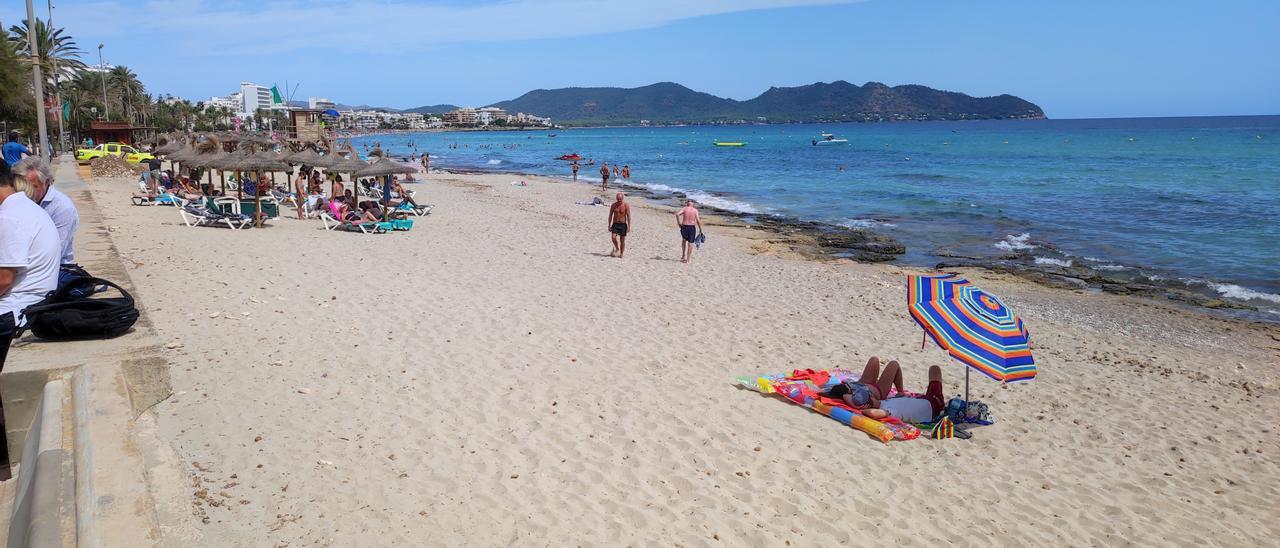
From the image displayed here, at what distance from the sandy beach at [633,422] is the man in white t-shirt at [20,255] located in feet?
3.45

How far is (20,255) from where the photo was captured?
4.35m

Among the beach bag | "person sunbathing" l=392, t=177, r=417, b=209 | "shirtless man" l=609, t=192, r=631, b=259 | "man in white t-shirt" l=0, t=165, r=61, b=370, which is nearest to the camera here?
"man in white t-shirt" l=0, t=165, r=61, b=370

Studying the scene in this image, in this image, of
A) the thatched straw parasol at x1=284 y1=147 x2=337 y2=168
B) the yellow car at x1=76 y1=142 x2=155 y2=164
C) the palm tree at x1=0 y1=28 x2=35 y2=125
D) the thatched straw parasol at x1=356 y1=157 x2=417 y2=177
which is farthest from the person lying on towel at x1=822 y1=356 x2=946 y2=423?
the yellow car at x1=76 y1=142 x2=155 y2=164

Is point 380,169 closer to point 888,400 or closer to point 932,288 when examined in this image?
point 888,400

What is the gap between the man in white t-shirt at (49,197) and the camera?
5.61 meters

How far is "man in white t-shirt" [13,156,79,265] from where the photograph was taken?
5.61 meters

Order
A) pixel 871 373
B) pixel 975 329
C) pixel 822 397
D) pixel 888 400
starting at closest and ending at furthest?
pixel 975 329 < pixel 888 400 < pixel 822 397 < pixel 871 373

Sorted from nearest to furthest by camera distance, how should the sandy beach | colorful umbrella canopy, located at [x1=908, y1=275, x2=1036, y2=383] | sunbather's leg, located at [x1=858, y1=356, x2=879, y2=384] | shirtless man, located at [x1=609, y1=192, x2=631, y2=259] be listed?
the sandy beach, colorful umbrella canopy, located at [x1=908, y1=275, x2=1036, y2=383], sunbather's leg, located at [x1=858, y1=356, x2=879, y2=384], shirtless man, located at [x1=609, y1=192, x2=631, y2=259]

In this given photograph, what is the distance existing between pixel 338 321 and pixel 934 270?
12185 millimetres

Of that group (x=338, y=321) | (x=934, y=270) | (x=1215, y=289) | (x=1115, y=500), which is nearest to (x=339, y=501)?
(x=338, y=321)

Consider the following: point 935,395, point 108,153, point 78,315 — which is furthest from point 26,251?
point 108,153

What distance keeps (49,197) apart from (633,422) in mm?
4606

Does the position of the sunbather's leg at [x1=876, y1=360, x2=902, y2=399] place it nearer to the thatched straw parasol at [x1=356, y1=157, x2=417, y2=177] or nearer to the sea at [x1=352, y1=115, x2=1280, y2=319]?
the sea at [x1=352, y1=115, x2=1280, y2=319]

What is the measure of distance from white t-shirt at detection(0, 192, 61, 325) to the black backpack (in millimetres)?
415
